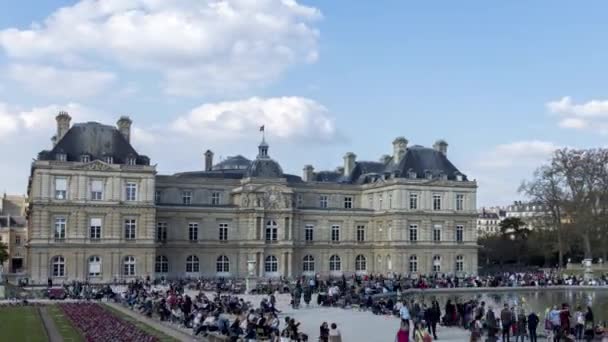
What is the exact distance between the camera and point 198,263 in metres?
67.8

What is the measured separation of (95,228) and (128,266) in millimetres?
3868

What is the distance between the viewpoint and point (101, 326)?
28.8 metres

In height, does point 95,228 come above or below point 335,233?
above

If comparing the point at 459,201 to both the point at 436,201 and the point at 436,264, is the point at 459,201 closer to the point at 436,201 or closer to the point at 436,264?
the point at 436,201

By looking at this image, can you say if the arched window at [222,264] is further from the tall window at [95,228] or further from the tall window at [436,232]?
the tall window at [436,232]

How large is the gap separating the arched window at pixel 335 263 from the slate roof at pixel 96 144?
19405 millimetres

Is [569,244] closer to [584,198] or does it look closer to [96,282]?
[584,198]

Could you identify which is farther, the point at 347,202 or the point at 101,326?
the point at 347,202

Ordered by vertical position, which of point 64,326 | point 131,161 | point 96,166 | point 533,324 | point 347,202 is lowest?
point 64,326

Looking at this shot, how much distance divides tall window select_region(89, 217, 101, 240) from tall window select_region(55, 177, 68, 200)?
2.87 meters

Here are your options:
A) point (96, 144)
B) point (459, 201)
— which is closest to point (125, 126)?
point (96, 144)

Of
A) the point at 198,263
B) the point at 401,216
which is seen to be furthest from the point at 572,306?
the point at 198,263

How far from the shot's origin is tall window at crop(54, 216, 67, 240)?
197 feet

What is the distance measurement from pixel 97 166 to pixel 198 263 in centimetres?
1230
